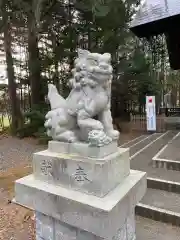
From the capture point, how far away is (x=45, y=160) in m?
1.73

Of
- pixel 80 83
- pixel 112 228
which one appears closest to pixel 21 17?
pixel 80 83

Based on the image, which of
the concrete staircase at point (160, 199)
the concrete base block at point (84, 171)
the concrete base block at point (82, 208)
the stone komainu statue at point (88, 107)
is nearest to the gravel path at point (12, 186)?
the concrete base block at point (82, 208)

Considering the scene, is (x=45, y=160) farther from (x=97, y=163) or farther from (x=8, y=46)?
(x=8, y=46)

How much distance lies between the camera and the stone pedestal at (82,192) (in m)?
1.41

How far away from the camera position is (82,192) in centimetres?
156

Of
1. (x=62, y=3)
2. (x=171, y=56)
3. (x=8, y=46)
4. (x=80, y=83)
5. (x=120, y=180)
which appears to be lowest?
(x=120, y=180)

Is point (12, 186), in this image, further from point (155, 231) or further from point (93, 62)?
point (93, 62)

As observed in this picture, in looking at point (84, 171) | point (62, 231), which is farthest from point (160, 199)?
point (84, 171)

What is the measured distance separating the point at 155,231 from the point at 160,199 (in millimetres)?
443

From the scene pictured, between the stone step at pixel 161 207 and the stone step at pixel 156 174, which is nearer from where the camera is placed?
the stone step at pixel 161 207

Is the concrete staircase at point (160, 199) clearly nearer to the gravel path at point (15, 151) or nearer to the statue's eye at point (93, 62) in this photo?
the statue's eye at point (93, 62)

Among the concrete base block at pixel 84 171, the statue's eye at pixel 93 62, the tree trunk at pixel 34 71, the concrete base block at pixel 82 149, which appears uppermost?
the tree trunk at pixel 34 71

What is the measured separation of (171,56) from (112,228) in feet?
17.7

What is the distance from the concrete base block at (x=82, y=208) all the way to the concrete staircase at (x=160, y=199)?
0.44 metres
